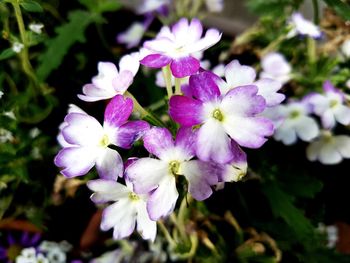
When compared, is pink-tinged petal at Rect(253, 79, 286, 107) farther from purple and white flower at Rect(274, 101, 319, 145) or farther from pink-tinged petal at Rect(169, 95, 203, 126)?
purple and white flower at Rect(274, 101, 319, 145)

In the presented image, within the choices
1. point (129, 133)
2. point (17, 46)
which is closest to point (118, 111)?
point (129, 133)

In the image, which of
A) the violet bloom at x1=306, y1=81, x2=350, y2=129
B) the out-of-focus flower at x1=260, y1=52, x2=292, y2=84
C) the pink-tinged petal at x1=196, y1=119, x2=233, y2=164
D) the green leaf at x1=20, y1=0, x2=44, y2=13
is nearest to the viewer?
the pink-tinged petal at x1=196, y1=119, x2=233, y2=164

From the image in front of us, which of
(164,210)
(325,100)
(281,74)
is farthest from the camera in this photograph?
(281,74)

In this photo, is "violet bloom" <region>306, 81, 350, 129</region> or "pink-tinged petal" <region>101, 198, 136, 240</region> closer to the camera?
"pink-tinged petal" <region>101, 198, 136, 240</region>

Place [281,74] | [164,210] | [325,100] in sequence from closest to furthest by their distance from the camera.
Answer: [164,210]
[325,100]
[281,74]

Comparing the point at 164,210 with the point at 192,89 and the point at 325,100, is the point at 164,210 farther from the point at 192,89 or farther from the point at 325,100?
the point at 325,100

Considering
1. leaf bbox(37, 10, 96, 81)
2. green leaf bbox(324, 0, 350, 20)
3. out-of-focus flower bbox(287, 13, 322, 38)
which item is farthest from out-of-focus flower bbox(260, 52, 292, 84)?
leaf bbox(37, 10, 96, 81)

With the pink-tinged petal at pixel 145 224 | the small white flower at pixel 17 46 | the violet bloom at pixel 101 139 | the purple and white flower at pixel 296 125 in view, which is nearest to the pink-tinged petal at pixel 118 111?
the violet bloom at pixel 101 139

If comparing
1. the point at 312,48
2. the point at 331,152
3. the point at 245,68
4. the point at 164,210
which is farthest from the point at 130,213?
the point at 312,48
